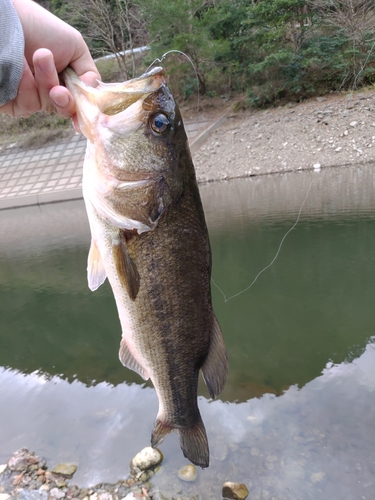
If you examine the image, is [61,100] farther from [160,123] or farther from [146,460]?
[146,460]

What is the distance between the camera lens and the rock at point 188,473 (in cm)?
304

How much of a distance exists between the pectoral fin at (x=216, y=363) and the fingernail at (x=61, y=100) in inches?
48.6

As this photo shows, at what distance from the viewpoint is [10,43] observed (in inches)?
66.8

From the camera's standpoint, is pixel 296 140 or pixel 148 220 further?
pixel 296 140

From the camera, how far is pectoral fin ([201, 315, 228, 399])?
204 centimetres

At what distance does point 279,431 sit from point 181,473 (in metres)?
0.90

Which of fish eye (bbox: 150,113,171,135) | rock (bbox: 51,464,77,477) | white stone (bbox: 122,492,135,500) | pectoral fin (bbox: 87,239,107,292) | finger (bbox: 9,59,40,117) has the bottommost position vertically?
rock (bbox: 51,464,77,477)

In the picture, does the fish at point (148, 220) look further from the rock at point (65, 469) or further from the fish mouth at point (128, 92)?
the rock at point (65, 469)

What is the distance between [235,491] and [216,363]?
145cm

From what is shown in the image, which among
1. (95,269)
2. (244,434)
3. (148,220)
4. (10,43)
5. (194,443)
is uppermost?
(10,43)

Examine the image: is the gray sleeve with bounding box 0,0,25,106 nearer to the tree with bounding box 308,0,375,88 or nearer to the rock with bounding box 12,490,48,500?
the rock with bounding box 12,490,48,500

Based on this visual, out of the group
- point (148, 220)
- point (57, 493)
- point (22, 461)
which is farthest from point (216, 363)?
point (22, 461)

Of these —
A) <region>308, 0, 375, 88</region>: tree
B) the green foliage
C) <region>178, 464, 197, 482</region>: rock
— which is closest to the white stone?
<region>178, 464, 197, 482</region>: rock

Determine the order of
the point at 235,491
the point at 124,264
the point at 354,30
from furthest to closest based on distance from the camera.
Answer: the point at 354,30
the point at 235,491
the point at 124,264
